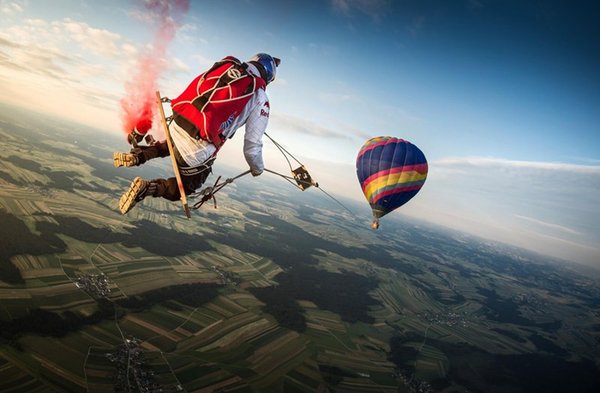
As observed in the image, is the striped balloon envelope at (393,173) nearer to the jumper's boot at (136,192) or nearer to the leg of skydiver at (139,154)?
the leg of skydiver at (139,154)

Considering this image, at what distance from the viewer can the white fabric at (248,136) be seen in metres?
5.24

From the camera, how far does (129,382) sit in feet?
112

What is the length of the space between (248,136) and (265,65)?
155 centimetres

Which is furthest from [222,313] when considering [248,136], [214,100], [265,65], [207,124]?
[214,100]

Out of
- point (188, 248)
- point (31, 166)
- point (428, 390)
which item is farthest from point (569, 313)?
point (31, 166)

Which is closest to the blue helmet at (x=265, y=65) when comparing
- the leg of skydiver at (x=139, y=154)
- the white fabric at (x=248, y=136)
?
the white fabric at (x=248, y=136)

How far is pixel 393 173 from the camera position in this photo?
66.4 ft

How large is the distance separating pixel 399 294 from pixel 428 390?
137ft

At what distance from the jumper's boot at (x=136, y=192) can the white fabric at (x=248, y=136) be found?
932 mm

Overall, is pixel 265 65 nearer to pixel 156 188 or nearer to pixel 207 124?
pixel 207 124

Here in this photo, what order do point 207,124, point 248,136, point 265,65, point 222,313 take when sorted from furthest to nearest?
point 222,313, point 265,65, point 248,136, point 207,124

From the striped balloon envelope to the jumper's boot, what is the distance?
1592 centimetres

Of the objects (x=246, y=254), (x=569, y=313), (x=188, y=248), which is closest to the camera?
(x=188, y=248)

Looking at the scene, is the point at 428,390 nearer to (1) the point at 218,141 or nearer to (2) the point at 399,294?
(2) the point at 399,294
